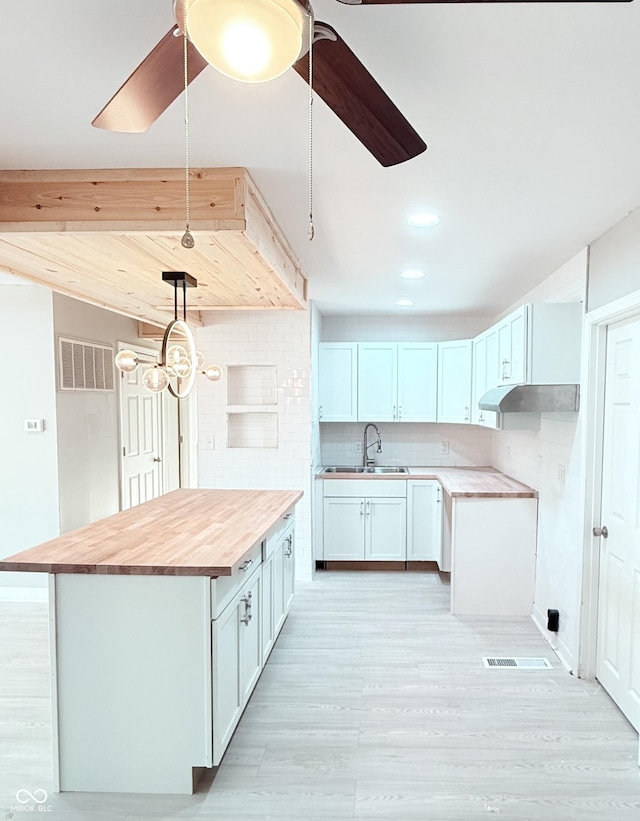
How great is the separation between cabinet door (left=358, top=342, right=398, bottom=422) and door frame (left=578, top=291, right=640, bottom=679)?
2.32m

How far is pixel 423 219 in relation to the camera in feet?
8.15

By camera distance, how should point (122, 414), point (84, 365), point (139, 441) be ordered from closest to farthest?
1. point (84, 365)
2. point (122, 414)
3. point (139, 441)

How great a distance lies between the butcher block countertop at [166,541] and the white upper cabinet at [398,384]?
1.95 metres

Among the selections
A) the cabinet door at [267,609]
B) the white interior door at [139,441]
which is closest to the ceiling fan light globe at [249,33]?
the cabinet door at [267,609]

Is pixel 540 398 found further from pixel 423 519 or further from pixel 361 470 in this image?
pixel 361 470

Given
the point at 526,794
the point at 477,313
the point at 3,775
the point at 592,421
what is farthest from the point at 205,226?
the point at 477,313

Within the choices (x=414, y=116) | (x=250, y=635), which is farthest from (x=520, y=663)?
(x=414, y=116)

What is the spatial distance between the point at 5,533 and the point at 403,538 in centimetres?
341

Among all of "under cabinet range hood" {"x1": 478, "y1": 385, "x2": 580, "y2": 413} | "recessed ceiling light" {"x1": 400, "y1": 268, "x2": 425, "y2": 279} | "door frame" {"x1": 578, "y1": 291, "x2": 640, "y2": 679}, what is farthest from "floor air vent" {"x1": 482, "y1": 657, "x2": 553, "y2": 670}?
"recessed ceiling light" {"x1": 400, "y1": 268, "x2": 425, "y2": 279}

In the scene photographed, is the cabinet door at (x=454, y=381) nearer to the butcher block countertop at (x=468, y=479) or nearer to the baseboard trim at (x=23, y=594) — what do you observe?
the butcher block countertop at (x=468, y=479)

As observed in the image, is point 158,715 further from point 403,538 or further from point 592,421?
point 403,538

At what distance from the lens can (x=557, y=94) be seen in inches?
58.3

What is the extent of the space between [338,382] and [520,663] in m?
2.90

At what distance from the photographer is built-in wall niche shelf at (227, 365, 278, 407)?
4.68 meters
